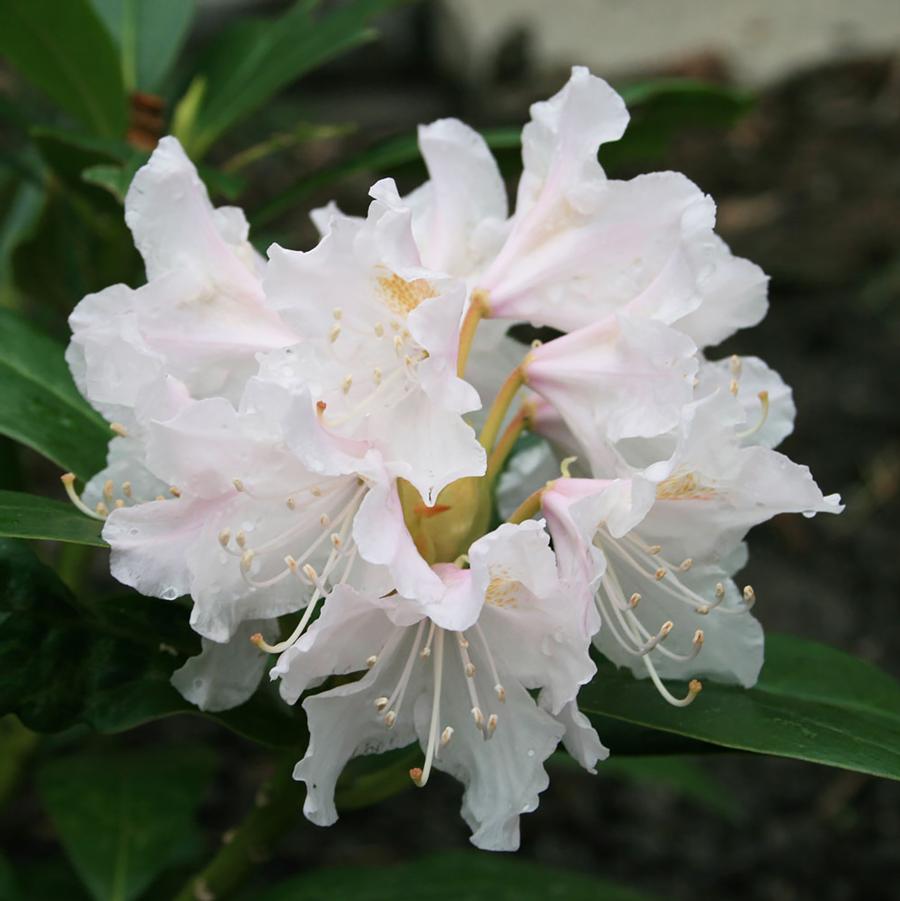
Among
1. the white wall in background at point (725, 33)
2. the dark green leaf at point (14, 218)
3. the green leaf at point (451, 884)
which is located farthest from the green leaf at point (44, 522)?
the white wall in background at point (725, 33)

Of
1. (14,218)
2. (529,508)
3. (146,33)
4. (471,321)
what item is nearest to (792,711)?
(529,508)

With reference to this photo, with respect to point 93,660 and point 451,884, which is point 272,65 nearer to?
point 93,660

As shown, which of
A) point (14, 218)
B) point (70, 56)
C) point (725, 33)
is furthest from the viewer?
point (725, 33)

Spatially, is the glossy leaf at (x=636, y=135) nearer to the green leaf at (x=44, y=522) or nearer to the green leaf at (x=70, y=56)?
the green leaf at (x=70, y=56)

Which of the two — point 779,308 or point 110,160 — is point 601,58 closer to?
point 779,308

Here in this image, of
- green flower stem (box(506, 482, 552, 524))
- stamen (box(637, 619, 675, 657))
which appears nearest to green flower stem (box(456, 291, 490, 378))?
green flower stem (box(506, 482, 552, 524))

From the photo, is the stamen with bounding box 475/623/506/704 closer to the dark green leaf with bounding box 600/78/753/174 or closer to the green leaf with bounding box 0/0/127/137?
the dark green leaf with bounding box 600/78/753/174
